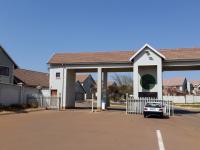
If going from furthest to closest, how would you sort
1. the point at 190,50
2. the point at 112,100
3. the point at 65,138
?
1. the point at 112,100
2. the point at 190,50
3. the point at 65,138

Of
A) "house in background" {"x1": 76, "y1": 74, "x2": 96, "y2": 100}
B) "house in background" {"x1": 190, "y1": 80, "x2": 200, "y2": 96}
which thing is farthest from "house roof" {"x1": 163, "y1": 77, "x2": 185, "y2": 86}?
"house in background" {"x1": 76, "y1": 74, "x2": 96, "y2": 100}

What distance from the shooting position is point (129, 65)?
42.5m

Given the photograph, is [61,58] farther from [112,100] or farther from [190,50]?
[112,100]

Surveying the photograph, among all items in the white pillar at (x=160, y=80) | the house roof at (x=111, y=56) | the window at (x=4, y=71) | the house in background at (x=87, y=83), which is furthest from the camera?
the house in background at (x=87, y=83)

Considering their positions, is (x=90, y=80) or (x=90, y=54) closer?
(x=90, y=54)

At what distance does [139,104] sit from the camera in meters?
36.5

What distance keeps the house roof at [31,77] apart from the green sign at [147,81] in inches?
1034

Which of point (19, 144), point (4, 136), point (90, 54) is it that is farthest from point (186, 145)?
point (90, 54)

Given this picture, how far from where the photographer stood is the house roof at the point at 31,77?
205 ft

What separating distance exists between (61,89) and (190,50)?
16452mm

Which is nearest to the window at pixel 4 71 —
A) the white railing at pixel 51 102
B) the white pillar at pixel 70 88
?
the white railing at pixel 51 102

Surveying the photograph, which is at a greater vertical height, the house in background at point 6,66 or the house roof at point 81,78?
the house roof at point 81,78

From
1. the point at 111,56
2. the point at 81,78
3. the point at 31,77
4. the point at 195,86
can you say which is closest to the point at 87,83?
the point at 81,78

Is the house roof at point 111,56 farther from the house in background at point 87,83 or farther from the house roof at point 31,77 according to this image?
the house in background at point 87,83
